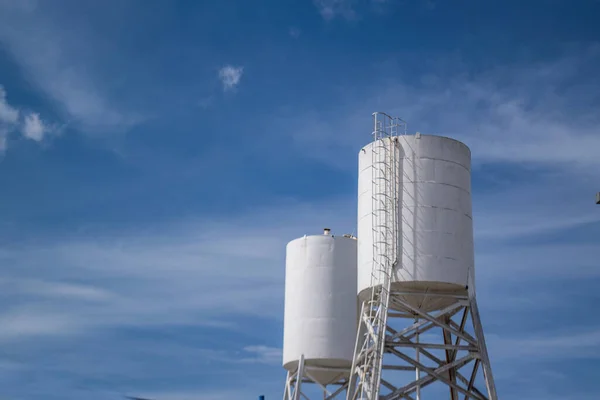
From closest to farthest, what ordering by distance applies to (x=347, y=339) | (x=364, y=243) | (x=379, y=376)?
(x=379, y=376) < (x=364, y=243) < (x=347, y=339)

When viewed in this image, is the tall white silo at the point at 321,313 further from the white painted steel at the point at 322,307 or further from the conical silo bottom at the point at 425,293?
the conical silo bottom at the point at 425,293

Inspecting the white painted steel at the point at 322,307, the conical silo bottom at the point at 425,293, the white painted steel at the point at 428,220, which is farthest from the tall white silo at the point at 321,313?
the conical silo bottom at the point at 425,293

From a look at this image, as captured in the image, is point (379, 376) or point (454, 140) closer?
point (379, 376)

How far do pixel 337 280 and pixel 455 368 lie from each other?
6755mm

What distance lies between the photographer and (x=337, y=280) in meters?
40.6

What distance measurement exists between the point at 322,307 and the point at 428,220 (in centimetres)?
755

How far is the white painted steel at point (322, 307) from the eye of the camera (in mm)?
39969

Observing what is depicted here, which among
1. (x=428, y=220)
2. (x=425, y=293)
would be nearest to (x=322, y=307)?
(x=425, y=293)

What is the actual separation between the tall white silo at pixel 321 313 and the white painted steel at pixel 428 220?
3.69 metres

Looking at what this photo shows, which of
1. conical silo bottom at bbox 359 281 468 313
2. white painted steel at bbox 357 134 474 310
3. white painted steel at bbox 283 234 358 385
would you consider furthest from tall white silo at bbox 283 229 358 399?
conical silo bottom at bbox 359 281 468 313

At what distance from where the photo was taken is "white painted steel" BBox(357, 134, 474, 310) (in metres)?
34.6

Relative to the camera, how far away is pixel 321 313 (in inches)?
1585

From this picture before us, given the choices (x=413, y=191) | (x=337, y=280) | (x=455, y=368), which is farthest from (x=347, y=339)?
(x=413, y=191)

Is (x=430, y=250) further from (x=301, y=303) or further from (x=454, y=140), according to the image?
(x=301, y=303)
